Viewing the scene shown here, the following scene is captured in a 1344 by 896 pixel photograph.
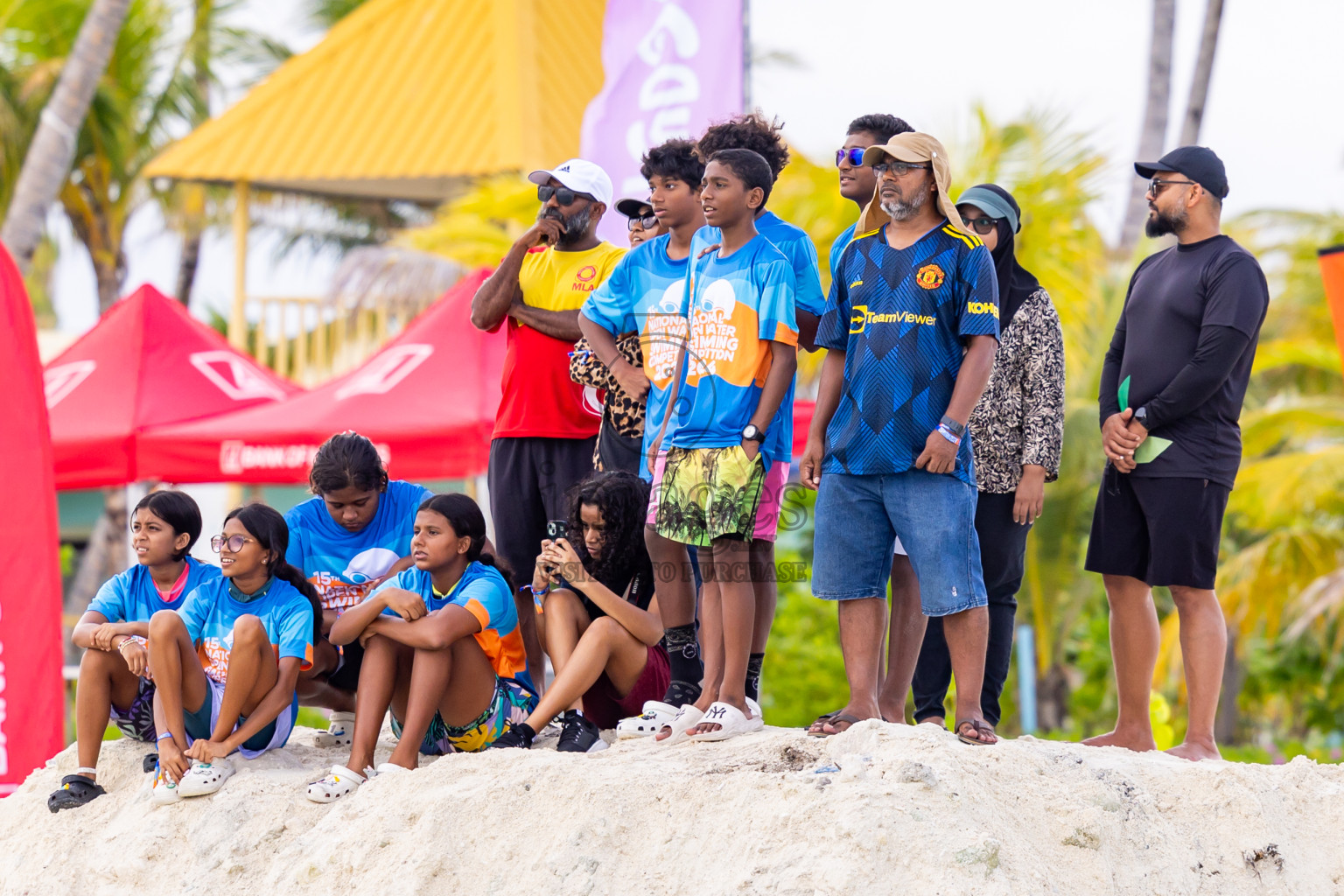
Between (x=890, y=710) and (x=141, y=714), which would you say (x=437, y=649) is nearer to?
(x=141, y=714)

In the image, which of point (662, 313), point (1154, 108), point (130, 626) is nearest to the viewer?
point (130, 626)

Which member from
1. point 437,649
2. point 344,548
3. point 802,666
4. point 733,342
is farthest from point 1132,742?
point 802,666

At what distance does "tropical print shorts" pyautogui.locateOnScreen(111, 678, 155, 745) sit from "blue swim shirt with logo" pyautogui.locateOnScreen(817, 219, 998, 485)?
260 centimetres

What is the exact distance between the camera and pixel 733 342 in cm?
419

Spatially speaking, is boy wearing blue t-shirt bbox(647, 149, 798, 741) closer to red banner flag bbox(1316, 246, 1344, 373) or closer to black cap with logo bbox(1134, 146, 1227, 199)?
black cap with logo bbox(1134, 146, 1227, 199)

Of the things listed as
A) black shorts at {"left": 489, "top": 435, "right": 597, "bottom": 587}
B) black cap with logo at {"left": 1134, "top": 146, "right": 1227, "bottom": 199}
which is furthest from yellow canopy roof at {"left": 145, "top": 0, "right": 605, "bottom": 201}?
black cap with logo at {"left": 1134, "top": 146, "right": 1227, "bottom": 199}

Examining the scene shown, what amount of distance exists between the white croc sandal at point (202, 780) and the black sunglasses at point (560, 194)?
2.41 metres

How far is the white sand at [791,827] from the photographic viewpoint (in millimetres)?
3215

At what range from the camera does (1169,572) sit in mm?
4180

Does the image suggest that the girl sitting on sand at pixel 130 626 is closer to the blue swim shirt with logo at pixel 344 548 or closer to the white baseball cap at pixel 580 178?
the blue swim shirt with logo at pixel 344 548

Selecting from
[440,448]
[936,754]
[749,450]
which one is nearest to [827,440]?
[749,450]

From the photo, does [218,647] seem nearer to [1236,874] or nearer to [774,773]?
[774,773]

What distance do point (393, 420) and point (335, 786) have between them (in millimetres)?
4050

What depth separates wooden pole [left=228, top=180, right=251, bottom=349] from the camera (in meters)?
15.5
